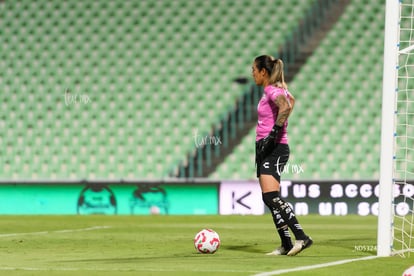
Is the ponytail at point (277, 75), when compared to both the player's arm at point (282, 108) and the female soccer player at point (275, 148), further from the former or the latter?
the player's arm at point (282, 108)

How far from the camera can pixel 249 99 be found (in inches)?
832

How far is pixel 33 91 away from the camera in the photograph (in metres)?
21.9

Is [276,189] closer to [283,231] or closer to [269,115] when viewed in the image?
[283,231]

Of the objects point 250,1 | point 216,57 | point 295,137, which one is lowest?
point 295,137

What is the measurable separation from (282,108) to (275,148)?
0.39 meters

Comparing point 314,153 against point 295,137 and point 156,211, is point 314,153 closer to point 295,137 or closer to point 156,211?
point 295,137

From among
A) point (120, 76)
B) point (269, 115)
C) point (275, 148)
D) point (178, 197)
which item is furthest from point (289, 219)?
point (120, 76)

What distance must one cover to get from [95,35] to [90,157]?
11.3 ft

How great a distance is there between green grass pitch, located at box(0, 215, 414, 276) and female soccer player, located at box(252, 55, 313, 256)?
238 millimetres

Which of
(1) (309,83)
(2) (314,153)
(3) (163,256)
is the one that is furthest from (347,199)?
(3) (163,256)

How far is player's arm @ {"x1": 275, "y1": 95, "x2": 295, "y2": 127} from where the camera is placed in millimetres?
8328

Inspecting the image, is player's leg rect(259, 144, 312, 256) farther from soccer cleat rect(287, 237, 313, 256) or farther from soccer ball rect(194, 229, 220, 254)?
soccer ball rect(194, 229, 220, 254)

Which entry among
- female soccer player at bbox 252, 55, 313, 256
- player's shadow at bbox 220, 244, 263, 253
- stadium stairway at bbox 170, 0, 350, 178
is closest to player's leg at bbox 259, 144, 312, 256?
female soccer player at bbox 252, 55, 313, 256

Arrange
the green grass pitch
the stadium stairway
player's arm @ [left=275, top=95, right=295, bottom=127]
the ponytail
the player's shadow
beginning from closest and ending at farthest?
the green grass pitch, player's arm @ [left=275, top=95, right=295, bottom=127], the ponytail, the player's shadow, the stadium stairway
